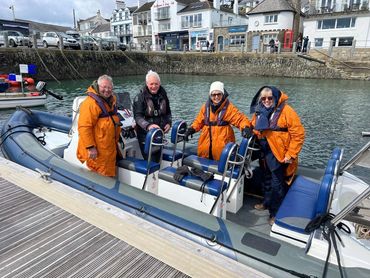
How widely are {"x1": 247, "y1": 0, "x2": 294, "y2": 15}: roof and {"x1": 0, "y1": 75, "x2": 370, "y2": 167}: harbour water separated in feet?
39.6

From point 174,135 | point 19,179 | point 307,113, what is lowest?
point 307,113

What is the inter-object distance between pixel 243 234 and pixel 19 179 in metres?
2.66

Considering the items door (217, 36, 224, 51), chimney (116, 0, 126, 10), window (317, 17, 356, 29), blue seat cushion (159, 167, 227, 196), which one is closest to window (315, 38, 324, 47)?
window (317, 17, 356, 29)

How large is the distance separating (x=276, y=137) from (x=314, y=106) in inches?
484

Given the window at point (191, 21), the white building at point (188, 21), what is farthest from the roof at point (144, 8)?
the window at point (191, 21)

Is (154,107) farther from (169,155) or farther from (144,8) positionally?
(144,8)

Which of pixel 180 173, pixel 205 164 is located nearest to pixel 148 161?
pixel 180 173

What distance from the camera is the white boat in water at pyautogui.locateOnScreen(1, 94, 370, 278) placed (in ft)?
7.18

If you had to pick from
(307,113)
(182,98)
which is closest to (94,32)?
(182,98)

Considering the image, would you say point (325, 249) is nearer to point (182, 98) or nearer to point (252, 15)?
point (182, 98)

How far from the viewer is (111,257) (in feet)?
7.05

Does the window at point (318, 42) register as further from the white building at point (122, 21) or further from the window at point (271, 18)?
the white building at point (122, 21)

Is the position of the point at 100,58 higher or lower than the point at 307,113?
higher

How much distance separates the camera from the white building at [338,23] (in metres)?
26.9
